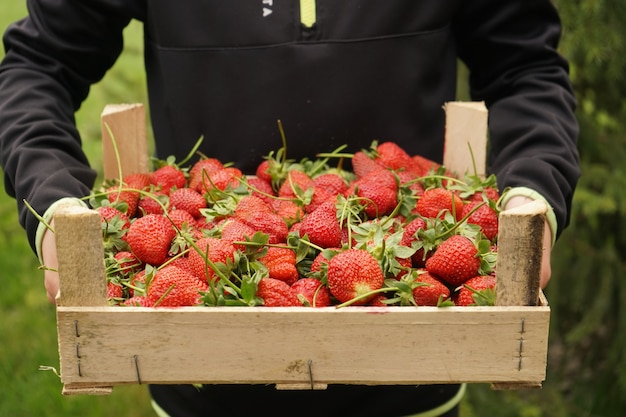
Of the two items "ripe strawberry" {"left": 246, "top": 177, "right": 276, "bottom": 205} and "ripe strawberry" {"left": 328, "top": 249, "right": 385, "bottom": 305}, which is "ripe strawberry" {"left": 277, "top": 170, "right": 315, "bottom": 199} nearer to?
"ripe strawberry" {"left": 246, "top": 177, "right": 276, "bottom": 205}

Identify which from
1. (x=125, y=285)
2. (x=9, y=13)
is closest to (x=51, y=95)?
(x=125, y=285)

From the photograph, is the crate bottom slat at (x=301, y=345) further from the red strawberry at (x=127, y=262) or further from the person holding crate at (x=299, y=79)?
the person holding crate at (x=299, y=79)

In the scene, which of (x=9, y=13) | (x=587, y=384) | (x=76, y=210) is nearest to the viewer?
(x=76, y=210)

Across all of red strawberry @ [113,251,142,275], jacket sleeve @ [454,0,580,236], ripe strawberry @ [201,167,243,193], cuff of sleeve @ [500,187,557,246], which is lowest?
red strawberry @ [113,251,142,275]

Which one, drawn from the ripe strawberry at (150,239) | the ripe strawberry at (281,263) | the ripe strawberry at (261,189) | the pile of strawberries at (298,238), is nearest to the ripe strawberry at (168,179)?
the pile of strawberries at (298,238)

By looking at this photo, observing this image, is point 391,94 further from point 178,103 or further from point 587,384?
point 587,384

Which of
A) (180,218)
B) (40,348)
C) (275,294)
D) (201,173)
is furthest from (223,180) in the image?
(40,348)

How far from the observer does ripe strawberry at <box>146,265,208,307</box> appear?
108cm

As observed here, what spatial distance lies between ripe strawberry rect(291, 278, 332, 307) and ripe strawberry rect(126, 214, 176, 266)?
195 mm

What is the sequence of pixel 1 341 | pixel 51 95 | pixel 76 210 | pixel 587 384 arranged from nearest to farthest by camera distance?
1. pixel 76 210
2. pixel 51 95
3. pixel 587 384
4. pixel 1 341

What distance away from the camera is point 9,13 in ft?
17.3

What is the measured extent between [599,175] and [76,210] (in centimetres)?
154

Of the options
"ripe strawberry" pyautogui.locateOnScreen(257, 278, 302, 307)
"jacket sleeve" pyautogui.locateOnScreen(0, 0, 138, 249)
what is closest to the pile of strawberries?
"ripe strawberry" pyautogui.locateOnScreen(257, 278, 302, 307)

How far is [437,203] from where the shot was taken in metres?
1.28
